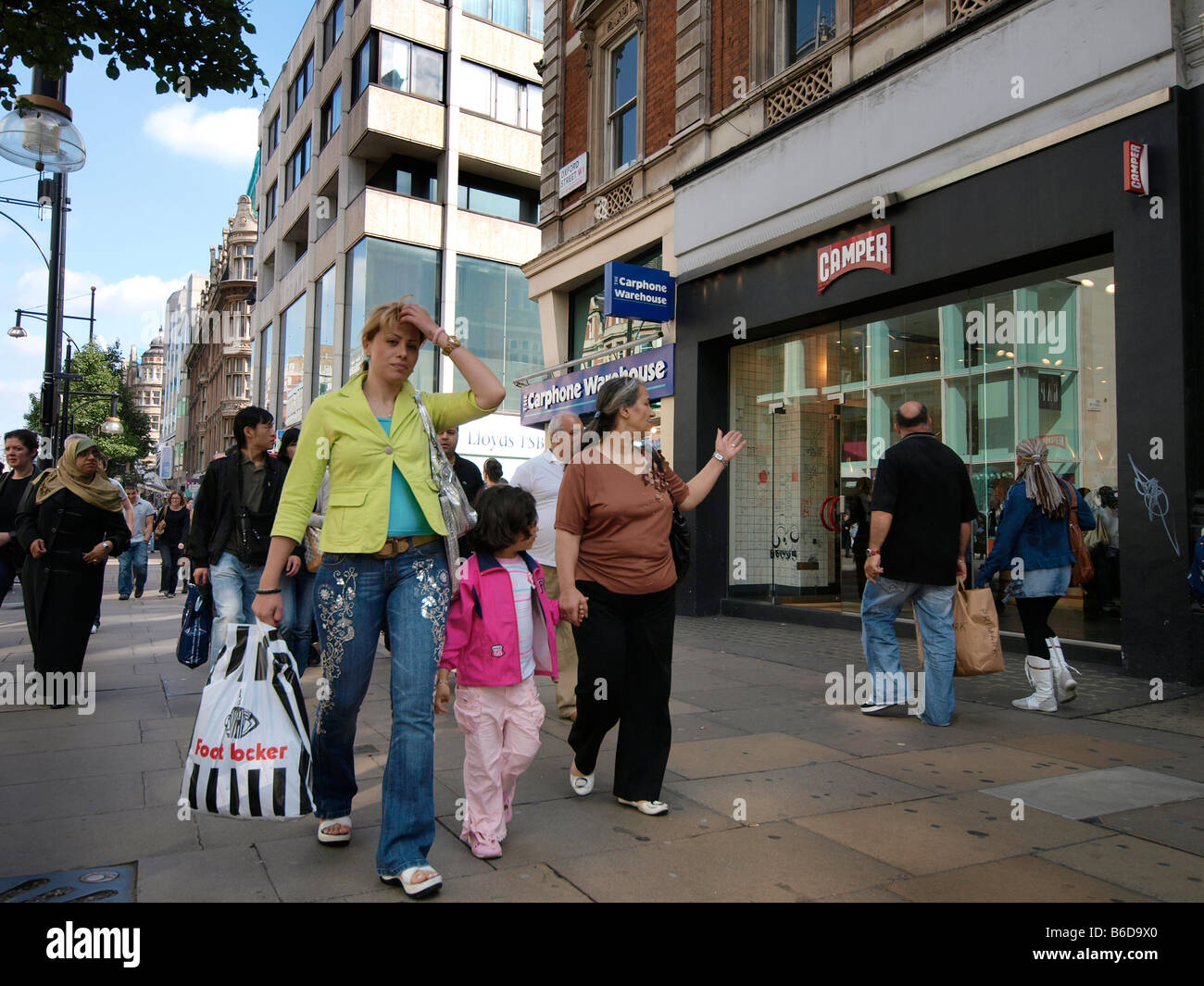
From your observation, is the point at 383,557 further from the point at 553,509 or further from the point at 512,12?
the point at 512,12

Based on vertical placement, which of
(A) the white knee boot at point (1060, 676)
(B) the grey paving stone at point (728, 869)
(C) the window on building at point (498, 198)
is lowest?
(B) the grey paving stone at point (728, 869)

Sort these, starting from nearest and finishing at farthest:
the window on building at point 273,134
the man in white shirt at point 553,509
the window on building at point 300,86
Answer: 1. the man in white shirt at point 553,509
2. the window on building at point 300,86
3. the window on building at point 273,134

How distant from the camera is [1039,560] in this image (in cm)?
586

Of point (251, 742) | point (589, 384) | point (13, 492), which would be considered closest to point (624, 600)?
point (251, 742)

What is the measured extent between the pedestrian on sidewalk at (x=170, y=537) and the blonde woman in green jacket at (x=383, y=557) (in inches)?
567

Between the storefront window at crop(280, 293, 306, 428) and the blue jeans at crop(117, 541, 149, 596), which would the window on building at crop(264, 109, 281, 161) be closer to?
the storefront window at crop(280, 293, 306, 428)

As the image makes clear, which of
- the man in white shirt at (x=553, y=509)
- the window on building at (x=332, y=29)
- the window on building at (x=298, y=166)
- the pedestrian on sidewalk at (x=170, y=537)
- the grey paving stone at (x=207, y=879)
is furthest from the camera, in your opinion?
the window on building at (x=298, y=166)

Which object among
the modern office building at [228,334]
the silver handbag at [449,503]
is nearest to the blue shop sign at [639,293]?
the silver handbag at [449,503]

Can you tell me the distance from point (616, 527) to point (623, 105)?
11.8m

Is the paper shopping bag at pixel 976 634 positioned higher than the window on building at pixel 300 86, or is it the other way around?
the window on building at pixel 300 86

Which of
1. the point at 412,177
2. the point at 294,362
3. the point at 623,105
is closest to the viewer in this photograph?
the point at 623,105

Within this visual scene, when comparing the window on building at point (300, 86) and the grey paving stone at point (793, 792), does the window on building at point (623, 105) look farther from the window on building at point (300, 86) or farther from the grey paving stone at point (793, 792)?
the window on building at point (300, 86)

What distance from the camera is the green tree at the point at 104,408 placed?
47906 mm

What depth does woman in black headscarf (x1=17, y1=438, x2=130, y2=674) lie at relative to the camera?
6.28 m
